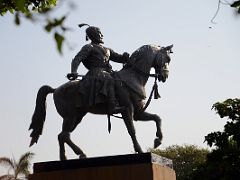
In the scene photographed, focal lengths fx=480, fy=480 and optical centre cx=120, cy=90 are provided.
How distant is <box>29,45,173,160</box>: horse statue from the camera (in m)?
8.80

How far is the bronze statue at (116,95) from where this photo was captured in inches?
346

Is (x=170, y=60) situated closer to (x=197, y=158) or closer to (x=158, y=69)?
(x=158, y=69)

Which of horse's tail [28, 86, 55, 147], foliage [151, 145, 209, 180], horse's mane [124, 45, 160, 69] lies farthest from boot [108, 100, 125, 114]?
foliage [151, 145, 209, 180]

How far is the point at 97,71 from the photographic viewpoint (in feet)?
29.9

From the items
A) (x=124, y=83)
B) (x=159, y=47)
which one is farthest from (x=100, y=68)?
(x=159, y=47)

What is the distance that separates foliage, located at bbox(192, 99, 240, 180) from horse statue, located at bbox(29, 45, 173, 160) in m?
5.00

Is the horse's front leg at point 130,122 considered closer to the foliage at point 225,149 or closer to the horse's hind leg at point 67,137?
the horse's hind leg at point 67,137

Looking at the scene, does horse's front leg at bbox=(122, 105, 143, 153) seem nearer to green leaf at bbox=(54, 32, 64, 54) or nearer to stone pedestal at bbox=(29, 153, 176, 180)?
stone pedestal at bbox=(29, 153, 176, 180)

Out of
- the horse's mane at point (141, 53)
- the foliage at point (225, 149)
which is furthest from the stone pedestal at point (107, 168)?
the foliage at point (225, 149)

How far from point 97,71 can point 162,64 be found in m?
1.25

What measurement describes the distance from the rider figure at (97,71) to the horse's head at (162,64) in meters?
0.71

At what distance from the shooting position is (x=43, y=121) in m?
9.34

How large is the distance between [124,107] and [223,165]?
5.80 metres

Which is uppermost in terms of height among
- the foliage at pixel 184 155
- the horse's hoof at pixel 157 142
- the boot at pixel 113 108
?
the foliage at pixel 184 155
